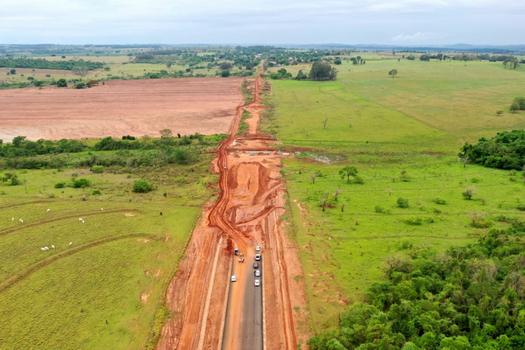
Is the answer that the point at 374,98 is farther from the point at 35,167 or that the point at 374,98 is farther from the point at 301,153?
the point at 35,167

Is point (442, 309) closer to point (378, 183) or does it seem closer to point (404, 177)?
point (378, 183)

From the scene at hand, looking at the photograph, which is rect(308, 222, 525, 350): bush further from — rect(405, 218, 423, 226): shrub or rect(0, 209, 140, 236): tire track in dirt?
rect(0, 209, 140, 236): tire track in dirt

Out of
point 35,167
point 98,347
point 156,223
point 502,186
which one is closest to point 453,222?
point 502,186

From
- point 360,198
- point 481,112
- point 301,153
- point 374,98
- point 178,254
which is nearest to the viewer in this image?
point 178,254

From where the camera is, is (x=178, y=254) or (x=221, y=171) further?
(x=221, y=171)

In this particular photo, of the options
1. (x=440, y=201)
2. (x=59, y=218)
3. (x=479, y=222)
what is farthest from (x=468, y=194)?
(x=59, y=218)

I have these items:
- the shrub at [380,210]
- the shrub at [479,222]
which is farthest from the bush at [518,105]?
the shrub at [380,210]

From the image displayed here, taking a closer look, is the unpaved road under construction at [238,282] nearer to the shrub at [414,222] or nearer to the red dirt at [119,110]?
the shrub at [414,222]
